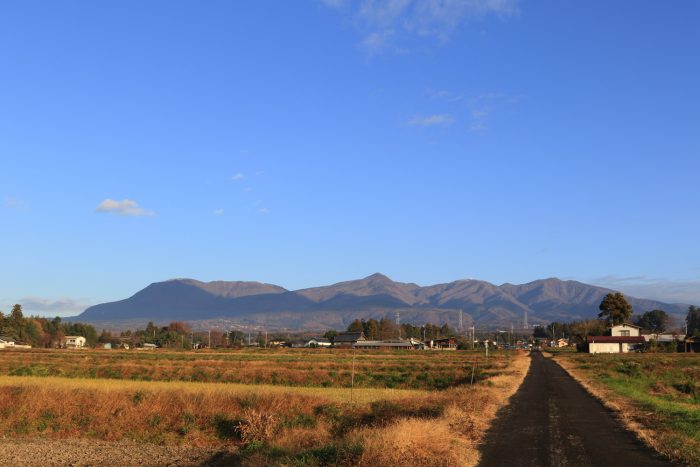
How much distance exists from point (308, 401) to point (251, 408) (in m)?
2.61

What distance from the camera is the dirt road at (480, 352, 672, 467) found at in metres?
15.7

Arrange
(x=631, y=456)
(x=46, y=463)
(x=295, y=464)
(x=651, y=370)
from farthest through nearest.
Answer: (x=651, y=370) → (x=46, y=463) → (x=631, y=456) → (x=295, y=464)

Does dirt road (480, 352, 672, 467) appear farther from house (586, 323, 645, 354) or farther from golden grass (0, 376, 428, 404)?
house (586, 323, 645, 354)

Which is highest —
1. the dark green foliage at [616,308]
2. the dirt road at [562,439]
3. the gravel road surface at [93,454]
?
the dark green foliage at [616,308]

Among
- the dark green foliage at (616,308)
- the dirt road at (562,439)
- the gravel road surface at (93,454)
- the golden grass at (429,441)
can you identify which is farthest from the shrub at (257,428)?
the dark green foliage at (616,308)

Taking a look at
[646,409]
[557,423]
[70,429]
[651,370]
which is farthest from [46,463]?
[651,370]

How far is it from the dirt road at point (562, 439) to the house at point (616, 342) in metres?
93.3

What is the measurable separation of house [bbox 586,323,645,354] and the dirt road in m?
93.3

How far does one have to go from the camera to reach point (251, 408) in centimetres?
2814

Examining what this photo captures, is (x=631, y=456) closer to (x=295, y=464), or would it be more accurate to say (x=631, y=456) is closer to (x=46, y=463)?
(x=295, y=464)

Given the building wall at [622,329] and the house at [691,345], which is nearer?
the house at [691,345]

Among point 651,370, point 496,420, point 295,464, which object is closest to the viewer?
point 295,464

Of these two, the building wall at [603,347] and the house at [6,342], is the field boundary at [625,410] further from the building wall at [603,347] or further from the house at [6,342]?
the house at [6,342]

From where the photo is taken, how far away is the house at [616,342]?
381 feet
